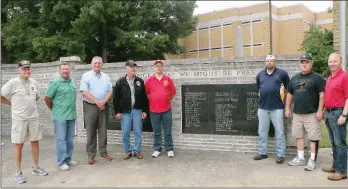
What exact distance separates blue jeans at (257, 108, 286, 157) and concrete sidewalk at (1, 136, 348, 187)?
25 centimetres

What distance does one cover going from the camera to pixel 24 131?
5133 mm

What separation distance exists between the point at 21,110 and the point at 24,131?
326 millimetres

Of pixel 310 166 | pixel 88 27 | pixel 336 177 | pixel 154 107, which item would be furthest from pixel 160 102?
pixel 88 27

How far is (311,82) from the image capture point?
5.32 meters

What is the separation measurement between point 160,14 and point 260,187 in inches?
604

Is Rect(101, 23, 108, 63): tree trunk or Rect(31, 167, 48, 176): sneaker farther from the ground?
Rect(101, 23, 108, 63): tree trunk

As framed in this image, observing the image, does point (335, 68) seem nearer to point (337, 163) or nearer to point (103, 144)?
point (337, 163)

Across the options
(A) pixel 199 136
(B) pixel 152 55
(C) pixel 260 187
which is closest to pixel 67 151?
(A) pixel 199 136

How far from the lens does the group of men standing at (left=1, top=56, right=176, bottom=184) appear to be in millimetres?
5141

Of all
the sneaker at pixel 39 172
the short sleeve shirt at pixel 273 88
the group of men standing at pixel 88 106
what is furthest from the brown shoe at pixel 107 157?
the short sleeve shirt at pixel 273 88

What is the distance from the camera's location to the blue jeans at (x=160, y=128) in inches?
253

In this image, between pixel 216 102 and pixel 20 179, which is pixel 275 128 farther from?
pixel 20 179

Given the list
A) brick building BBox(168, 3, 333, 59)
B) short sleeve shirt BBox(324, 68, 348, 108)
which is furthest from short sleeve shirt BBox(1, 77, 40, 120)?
brick building BBox(168, 3, 333, 59)

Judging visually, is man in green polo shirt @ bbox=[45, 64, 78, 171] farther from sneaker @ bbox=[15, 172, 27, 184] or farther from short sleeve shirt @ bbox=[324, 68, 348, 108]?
short sleeve shirt @ bbox=[324, 68, 348, 108]
